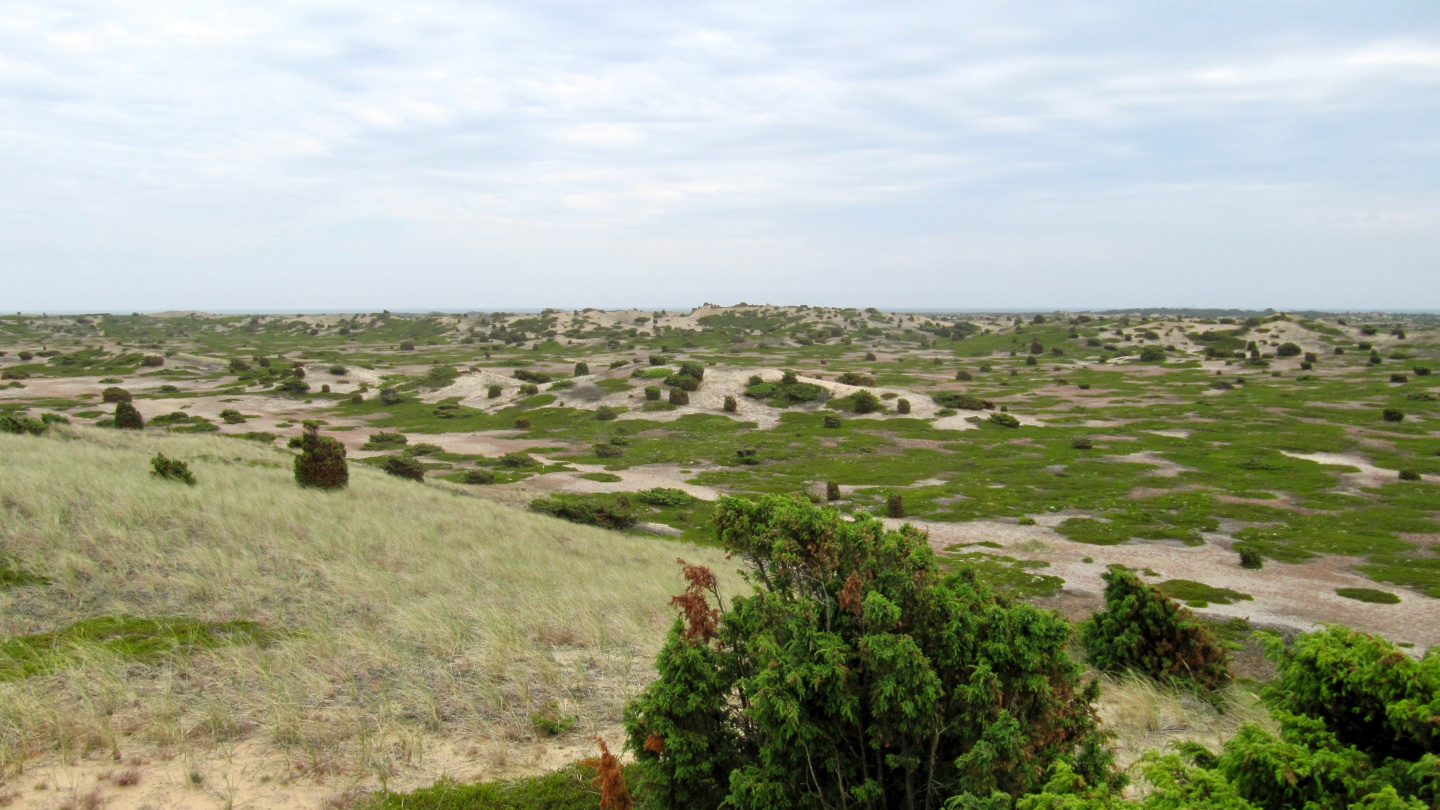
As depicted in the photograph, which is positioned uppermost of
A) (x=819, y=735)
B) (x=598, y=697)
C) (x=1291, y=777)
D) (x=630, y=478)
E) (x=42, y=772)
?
(x=1291, y=777)

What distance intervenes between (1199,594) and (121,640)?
26242 millimetres

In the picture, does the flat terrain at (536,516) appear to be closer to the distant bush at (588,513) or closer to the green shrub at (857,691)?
the distant bush at (588,513)

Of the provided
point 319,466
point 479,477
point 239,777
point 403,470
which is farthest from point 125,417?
point 239,777

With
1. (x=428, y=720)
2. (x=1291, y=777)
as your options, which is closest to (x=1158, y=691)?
(x=1291, y=777)

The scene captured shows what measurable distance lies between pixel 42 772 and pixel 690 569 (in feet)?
21.9

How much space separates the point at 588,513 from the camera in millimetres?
30656

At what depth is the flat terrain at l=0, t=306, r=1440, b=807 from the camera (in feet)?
29.3

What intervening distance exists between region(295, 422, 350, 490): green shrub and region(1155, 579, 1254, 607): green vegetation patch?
2785 centimetres

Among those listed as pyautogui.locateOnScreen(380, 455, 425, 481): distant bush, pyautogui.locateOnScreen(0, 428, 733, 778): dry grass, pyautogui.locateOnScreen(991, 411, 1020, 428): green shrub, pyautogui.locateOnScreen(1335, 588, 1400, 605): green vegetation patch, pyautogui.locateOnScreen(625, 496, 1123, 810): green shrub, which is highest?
pyautogui.locateOnScreen(625, 496, 1123, 810): green shrub

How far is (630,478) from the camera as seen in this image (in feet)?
136

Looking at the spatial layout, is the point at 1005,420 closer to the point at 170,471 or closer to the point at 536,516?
the point at 536,516

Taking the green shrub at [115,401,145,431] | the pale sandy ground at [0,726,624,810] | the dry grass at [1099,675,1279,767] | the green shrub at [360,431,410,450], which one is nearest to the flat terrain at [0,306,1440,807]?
the pale sandy ground at [0,726,624,810]

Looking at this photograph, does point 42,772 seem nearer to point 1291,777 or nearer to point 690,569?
point 690,569

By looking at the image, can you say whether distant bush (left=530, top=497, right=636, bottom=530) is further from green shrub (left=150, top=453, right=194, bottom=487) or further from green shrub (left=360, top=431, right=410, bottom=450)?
green shrub (left=360, top=431, right=410, bottom=450)
